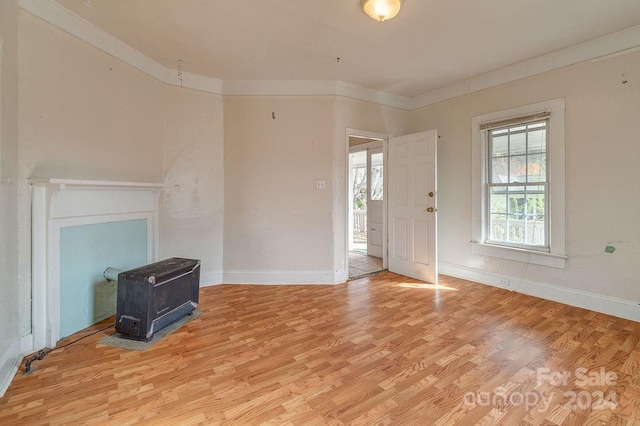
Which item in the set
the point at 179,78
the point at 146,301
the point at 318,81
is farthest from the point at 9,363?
the point at 318,81

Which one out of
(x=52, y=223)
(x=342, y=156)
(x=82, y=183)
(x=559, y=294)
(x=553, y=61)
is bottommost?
(x=559, y=294)

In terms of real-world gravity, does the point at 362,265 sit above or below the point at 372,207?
below

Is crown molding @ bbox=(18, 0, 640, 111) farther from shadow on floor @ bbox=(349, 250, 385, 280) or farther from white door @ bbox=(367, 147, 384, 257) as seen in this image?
shadow on floor @ bbox=(349, 250, 385, 280)

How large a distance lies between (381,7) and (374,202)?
12.1 feet

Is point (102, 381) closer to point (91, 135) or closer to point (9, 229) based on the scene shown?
point (9, 229)

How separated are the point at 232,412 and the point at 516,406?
1531 millimetres

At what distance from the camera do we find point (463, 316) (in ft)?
9.18

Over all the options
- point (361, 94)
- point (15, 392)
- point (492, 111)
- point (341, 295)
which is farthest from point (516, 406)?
point (361, 94)

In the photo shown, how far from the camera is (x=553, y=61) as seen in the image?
10.3 ft

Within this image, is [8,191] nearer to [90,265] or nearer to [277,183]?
[90,265]

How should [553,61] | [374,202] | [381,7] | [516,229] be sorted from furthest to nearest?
[374,202] → [516,229] → [553,61] → [381,7]

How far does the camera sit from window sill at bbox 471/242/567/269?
317 centimetres

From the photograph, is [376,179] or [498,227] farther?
[376,179]

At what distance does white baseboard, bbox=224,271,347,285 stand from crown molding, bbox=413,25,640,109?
294 cm
